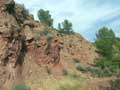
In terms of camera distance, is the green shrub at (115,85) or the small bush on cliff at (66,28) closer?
the green shrub at (115,85)

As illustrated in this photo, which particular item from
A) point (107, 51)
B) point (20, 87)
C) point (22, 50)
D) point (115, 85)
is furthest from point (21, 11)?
point (107, 51)

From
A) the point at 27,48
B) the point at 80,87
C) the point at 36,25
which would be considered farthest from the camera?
the point at 36,25

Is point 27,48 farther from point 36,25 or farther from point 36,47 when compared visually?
point 36,25

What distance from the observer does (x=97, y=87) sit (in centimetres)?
3481

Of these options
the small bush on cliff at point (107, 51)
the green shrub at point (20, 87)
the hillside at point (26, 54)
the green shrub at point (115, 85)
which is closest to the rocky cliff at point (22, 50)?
the hillside at point (26, 54)

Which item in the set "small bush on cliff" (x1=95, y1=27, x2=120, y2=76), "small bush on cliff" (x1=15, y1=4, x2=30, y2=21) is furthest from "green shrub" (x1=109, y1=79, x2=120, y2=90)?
"small bush on cliff" (x1=15, y1=4, x2=30, y2=21)

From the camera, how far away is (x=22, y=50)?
41.5 m

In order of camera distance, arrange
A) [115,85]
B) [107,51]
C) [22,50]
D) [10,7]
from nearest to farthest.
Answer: [115,85]
[10,7]
[22,50]
[107,51]

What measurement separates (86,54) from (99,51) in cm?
340

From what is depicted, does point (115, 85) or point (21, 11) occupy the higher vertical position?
point (21, 11)

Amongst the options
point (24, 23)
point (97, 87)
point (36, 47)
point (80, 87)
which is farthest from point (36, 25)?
point (80, 87)

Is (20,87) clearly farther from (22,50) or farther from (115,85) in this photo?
(115,85)

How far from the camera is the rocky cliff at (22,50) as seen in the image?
36.4 meters

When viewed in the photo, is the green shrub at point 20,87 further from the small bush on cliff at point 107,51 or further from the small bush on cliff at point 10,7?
the small bush on cliff at point 107,51
